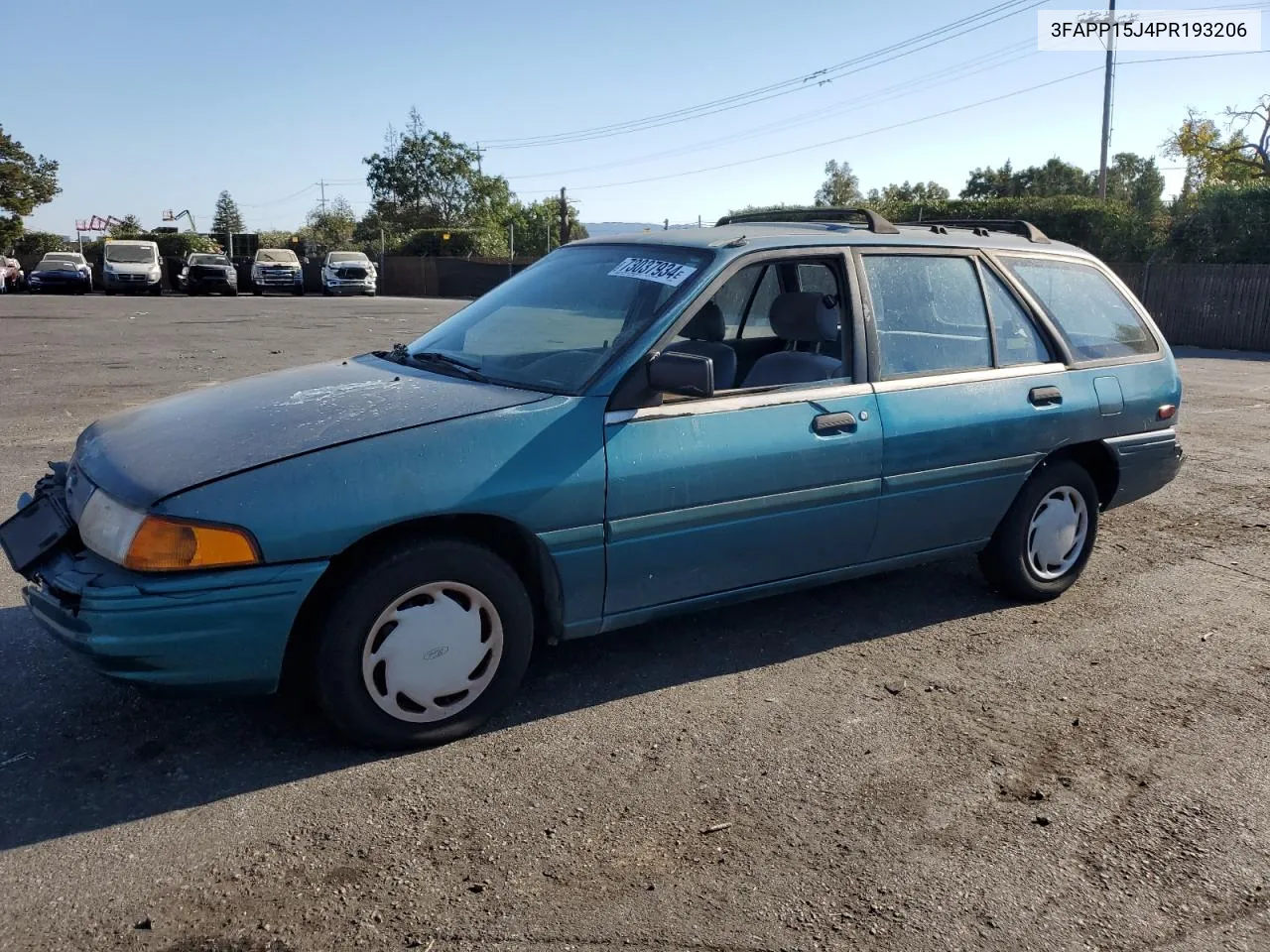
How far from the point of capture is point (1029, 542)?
473 cm

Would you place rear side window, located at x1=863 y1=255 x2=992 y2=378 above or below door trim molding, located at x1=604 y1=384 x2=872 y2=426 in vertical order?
above

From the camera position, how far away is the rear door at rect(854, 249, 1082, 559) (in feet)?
13.7

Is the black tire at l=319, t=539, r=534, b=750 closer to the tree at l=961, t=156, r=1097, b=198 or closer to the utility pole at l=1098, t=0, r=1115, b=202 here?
the utility pole at l=1098, t=0, r=1115, b=202

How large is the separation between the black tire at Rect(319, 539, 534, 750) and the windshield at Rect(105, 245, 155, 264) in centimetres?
3605

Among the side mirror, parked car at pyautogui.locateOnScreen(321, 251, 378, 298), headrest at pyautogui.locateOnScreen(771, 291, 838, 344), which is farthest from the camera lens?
parked car at pyautogui.locateOnScreen(321, 251, 378, 298)

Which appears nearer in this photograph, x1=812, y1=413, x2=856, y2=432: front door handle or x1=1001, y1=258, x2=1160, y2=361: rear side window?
x1=812, y1=413, x2=856, y2=432: front door handle

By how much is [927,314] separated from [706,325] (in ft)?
3.17

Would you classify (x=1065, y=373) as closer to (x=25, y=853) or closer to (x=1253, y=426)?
(x=25, y=853)

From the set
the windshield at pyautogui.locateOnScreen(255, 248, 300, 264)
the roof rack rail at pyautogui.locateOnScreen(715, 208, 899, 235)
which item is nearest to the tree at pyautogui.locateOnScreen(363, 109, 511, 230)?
the windshield at pyautogui.locateOnScreen(255, 248, 300, 264)

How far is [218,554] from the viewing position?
288 centimetres

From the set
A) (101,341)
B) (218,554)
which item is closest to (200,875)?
(218,554)

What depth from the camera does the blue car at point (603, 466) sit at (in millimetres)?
2953

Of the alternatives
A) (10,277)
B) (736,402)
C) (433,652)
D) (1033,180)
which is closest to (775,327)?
(736,402)

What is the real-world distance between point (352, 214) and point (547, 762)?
7898 centimetres
